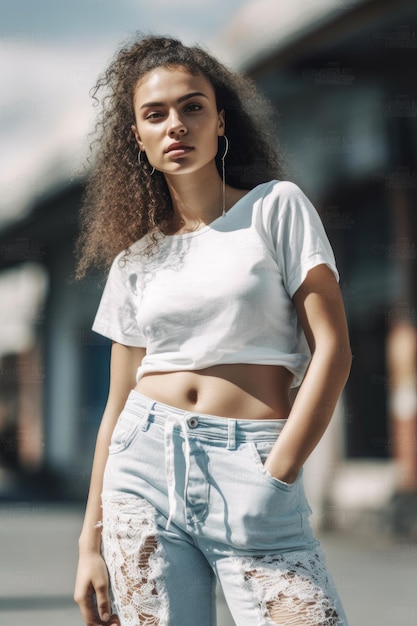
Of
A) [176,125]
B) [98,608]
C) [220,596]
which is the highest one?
[176,125]

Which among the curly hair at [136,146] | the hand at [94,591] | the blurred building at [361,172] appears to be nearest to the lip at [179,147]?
the curly hair at [136,146]

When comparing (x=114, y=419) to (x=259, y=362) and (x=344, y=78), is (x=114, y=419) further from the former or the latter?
(x=344, y=78)

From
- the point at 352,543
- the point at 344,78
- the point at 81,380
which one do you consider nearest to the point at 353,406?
the point at 352,543

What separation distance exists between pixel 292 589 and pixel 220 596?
3.42m

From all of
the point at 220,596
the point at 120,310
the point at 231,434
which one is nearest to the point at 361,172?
the point at 220,596

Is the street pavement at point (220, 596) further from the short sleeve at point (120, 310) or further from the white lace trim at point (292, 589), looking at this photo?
the white lace trim at point (292, 589)

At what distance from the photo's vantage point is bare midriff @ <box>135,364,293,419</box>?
1687mm

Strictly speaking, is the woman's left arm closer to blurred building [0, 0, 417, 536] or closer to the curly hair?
the curly hair

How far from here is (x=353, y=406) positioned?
9156 millimetres

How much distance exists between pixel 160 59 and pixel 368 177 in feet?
23.0

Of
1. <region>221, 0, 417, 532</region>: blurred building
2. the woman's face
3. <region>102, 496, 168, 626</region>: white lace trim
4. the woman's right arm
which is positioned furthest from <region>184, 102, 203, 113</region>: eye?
<region>221, 0, 417, 532</region>: blurred building

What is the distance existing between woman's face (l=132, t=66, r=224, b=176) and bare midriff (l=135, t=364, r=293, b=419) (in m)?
0.38

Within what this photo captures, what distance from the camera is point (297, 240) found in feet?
5.55

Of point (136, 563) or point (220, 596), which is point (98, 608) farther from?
point (220, 596)
